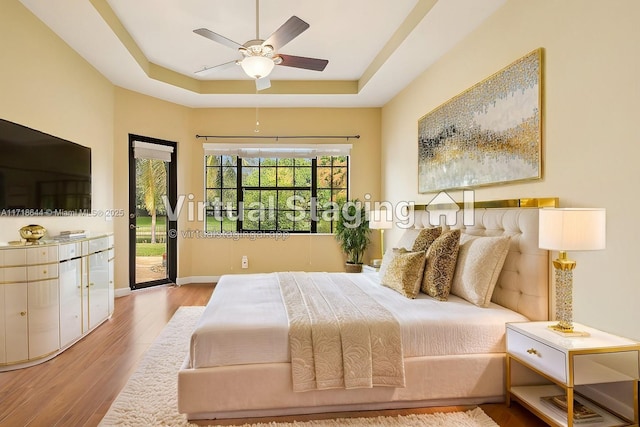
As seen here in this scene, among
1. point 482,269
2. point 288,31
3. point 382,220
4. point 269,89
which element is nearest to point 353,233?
point 382,220

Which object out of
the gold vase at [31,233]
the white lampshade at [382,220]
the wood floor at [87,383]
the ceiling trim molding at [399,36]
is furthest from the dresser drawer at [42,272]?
the ceiling trim molding at [399,36]

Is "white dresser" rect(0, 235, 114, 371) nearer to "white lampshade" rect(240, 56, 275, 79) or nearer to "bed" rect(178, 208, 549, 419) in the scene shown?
"bed" rect(178, 208, 549, 419)

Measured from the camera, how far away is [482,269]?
242 centimetres

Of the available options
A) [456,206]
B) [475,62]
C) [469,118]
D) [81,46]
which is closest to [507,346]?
[456,206]

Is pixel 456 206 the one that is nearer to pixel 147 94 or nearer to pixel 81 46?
pixel 81 46


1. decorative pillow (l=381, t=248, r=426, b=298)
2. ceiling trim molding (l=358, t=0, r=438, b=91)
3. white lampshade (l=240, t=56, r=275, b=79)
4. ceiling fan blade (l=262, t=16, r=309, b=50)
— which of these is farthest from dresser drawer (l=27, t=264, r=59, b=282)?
ceiling trim molding (l=358, t=0, r=438, b=91)

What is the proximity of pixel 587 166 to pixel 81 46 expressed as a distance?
4399 millimetres

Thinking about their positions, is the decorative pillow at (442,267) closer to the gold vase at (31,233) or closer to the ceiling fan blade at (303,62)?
the ceiling fan blade at (303,62)

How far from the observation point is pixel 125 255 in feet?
15.8

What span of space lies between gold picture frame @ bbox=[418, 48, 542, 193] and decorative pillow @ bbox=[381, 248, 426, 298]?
876 millimetres

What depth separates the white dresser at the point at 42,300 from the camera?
8.44ft

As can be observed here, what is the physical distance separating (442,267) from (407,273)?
10.1 inches

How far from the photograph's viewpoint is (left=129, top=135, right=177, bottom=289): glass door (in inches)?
197

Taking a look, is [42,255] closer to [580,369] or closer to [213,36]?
[213,36]
